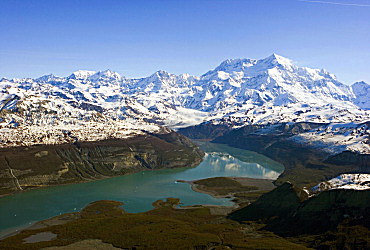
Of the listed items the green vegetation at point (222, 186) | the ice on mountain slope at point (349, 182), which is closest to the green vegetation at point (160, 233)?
the ice on mountain slope at point (349, 182)

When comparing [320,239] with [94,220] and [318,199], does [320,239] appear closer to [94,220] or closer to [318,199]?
[318,199]

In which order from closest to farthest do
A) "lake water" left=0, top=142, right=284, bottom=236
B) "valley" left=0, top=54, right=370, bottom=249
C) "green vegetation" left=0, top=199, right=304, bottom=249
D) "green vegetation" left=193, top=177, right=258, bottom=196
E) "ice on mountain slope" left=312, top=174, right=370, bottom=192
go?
1. "green vegetation" left=0, top=199, right=304, bottom=249
2. "valley" left=0, top=54, right=370, bottom=249
3. "ice on mountain slope" left=312, top=174, right=370, bottom=192
4. "lake water" left=0, top=142, right=284, bottom=236
5. "green vegetation" left=193, top=177, right=258, bottom=196

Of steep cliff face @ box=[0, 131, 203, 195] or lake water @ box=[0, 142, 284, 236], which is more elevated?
steep cliff face @ box=[0, 131, 203, 195]

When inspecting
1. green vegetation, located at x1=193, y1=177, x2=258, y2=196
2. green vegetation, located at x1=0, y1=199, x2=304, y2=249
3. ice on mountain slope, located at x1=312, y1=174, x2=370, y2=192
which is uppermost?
ice on mountain slope, located at x1=312, y1=174, x2=370, y2=192

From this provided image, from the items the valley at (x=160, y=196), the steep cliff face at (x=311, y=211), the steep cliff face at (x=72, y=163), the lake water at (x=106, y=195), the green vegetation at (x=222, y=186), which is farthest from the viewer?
the steep cliff face at (x=72, y=163)

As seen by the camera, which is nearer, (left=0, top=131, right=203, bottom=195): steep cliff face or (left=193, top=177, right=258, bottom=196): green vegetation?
(left=193, top=177, right=258, bottom=196): green vegetation

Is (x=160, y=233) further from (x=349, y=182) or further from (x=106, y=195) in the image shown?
(x=106, y=195)

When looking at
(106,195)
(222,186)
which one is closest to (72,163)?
(106,195)

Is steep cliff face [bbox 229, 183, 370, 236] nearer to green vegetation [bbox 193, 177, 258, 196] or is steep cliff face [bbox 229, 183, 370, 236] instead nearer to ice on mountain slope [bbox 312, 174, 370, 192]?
ice on mountain slope [bbox 312, 174, 370, 192]

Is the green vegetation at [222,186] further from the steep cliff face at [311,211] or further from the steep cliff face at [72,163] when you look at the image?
the steep cliff face at [72,163]

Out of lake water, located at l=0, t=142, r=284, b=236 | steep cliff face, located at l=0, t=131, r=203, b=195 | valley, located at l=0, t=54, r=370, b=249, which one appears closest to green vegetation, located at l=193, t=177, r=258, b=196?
valley, located at l=0, t=54, r=370, b=249
